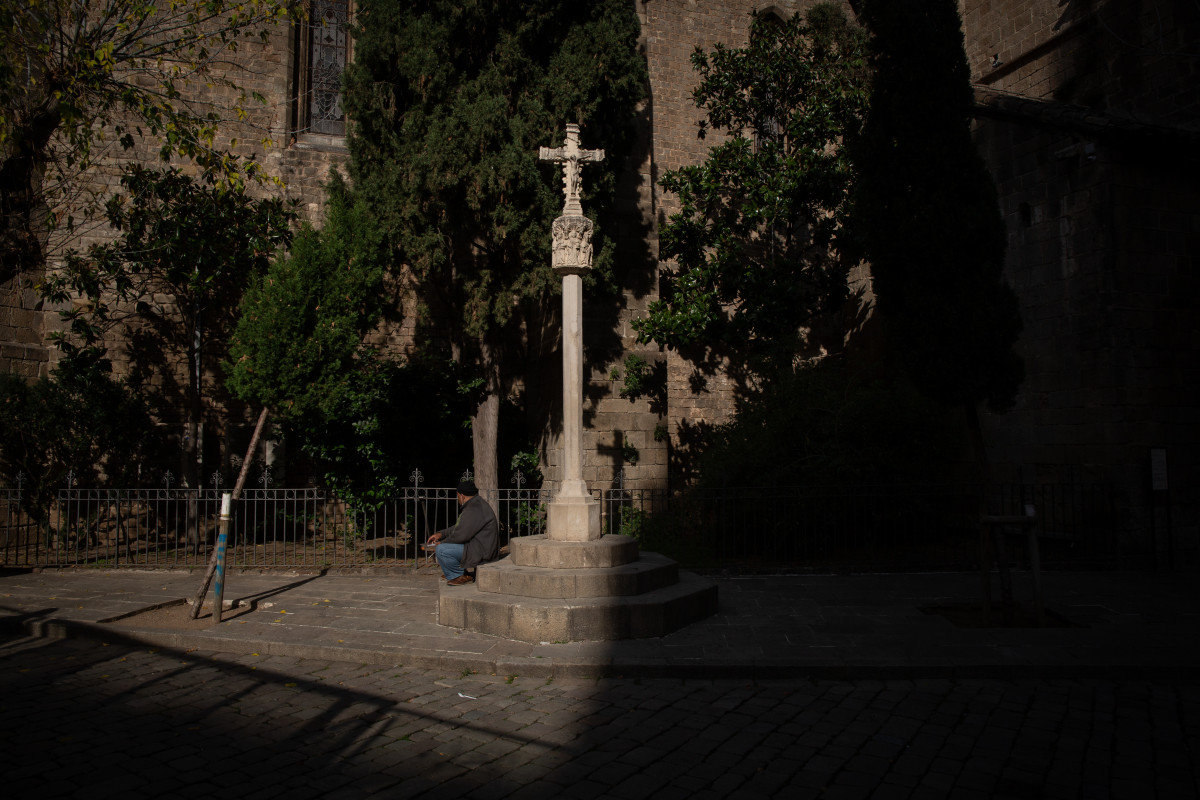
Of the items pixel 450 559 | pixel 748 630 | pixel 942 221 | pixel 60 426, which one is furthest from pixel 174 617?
pixel 942 221

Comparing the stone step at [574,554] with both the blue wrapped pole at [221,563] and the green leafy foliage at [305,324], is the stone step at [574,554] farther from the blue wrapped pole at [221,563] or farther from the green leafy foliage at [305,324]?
the green leafy foliage at [305,324]

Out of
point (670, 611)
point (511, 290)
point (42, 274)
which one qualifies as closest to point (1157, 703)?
point (670, 611)

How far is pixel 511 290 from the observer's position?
10.6m

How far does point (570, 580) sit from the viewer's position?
6.21 m

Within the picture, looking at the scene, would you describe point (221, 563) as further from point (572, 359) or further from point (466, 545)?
point (572, 359)

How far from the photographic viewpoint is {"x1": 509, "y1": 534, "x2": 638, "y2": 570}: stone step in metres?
6.55

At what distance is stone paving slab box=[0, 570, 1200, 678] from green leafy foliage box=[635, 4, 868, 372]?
17.6 ft

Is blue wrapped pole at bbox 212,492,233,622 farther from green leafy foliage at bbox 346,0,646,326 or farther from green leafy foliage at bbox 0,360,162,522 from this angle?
green leafy foliage at bbox 0,360,162,522

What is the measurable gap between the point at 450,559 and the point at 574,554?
5.07 ft

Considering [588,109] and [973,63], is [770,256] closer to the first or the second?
[973,63]

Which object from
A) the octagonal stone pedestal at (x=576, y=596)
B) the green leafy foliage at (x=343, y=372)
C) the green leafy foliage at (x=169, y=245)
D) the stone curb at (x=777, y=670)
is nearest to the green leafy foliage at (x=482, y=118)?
the green leafy foliage at (x=343, y=372)

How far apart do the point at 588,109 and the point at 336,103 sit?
688 centimetres

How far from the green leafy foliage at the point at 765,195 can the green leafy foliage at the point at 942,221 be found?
15.2ft

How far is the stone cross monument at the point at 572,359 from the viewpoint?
6.88 meters
